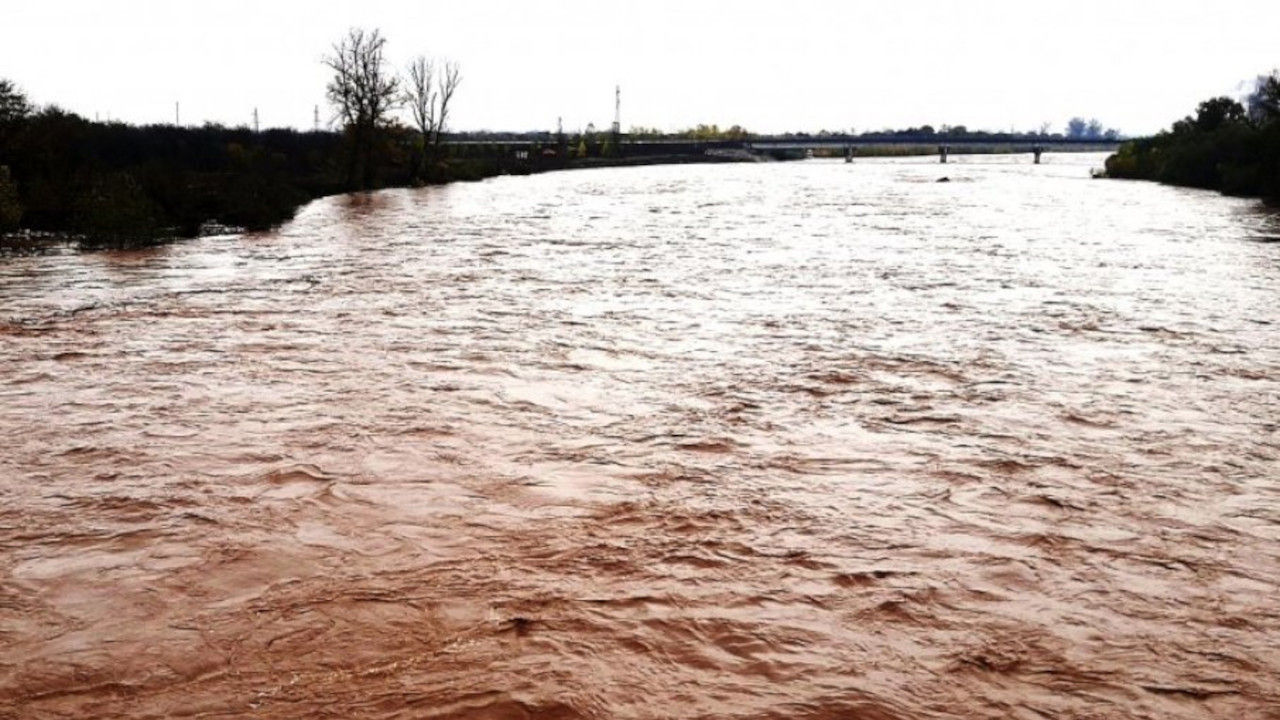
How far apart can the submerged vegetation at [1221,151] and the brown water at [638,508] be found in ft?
114

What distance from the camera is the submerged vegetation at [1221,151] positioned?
139 feet

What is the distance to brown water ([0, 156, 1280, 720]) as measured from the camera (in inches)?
173

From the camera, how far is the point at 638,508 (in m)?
6.45

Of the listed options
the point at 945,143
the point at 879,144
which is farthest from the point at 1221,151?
the point at 879,144

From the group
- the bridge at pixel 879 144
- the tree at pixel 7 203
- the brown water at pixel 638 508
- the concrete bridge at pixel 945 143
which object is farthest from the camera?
the concrete bridge at pixel 945 143

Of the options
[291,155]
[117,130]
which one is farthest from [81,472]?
[291,155]

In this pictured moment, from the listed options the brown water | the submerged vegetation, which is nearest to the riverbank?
the brown water

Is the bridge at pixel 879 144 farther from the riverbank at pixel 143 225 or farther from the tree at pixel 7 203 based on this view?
the tree at pixel 7 203

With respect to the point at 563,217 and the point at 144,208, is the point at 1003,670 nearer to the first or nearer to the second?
the point at 144,208

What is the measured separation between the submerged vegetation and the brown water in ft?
114

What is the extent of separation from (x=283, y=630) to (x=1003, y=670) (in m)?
3.58

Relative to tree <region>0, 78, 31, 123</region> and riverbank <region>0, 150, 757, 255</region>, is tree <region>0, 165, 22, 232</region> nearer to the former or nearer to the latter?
riverbank <region>0, 150, 757, 255</region>

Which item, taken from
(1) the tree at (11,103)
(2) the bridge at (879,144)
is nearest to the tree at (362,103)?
(1) the tree at (11,103)

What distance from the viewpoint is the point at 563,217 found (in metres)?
34.4
